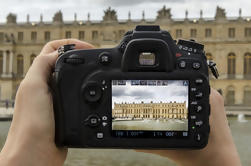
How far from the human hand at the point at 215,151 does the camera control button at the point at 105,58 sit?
426 millimetres

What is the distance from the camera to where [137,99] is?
1.92m

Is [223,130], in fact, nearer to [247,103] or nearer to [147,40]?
[147,40]

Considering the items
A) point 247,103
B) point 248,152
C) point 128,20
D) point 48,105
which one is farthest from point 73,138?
point 128,20

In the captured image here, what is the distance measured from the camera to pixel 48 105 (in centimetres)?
195

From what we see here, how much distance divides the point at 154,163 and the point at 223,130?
1274cm

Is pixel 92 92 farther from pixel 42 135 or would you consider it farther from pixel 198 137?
pixel 198 137

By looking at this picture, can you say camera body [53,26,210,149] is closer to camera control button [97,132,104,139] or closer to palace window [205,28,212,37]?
camera control button [97,132,104,139]

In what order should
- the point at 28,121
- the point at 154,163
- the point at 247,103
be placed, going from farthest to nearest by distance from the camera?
1. the point at 247,103
2. the point at 154,163
3. the point at 28,121

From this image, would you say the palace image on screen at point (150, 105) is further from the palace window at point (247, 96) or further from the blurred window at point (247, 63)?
the blurred window at point (247, 63)

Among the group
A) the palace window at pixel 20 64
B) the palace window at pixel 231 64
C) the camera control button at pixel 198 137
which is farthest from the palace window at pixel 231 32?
the camera control button at pixel 198 137

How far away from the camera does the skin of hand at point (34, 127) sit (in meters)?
1.76

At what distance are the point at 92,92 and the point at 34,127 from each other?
1.03 ft

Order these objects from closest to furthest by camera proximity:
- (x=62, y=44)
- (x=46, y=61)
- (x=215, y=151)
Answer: (x=215, y=151) → (x=46, y=61) → (x=62, y=44)

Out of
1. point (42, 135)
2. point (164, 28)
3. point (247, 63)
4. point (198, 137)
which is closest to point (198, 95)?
point (198, 137)
